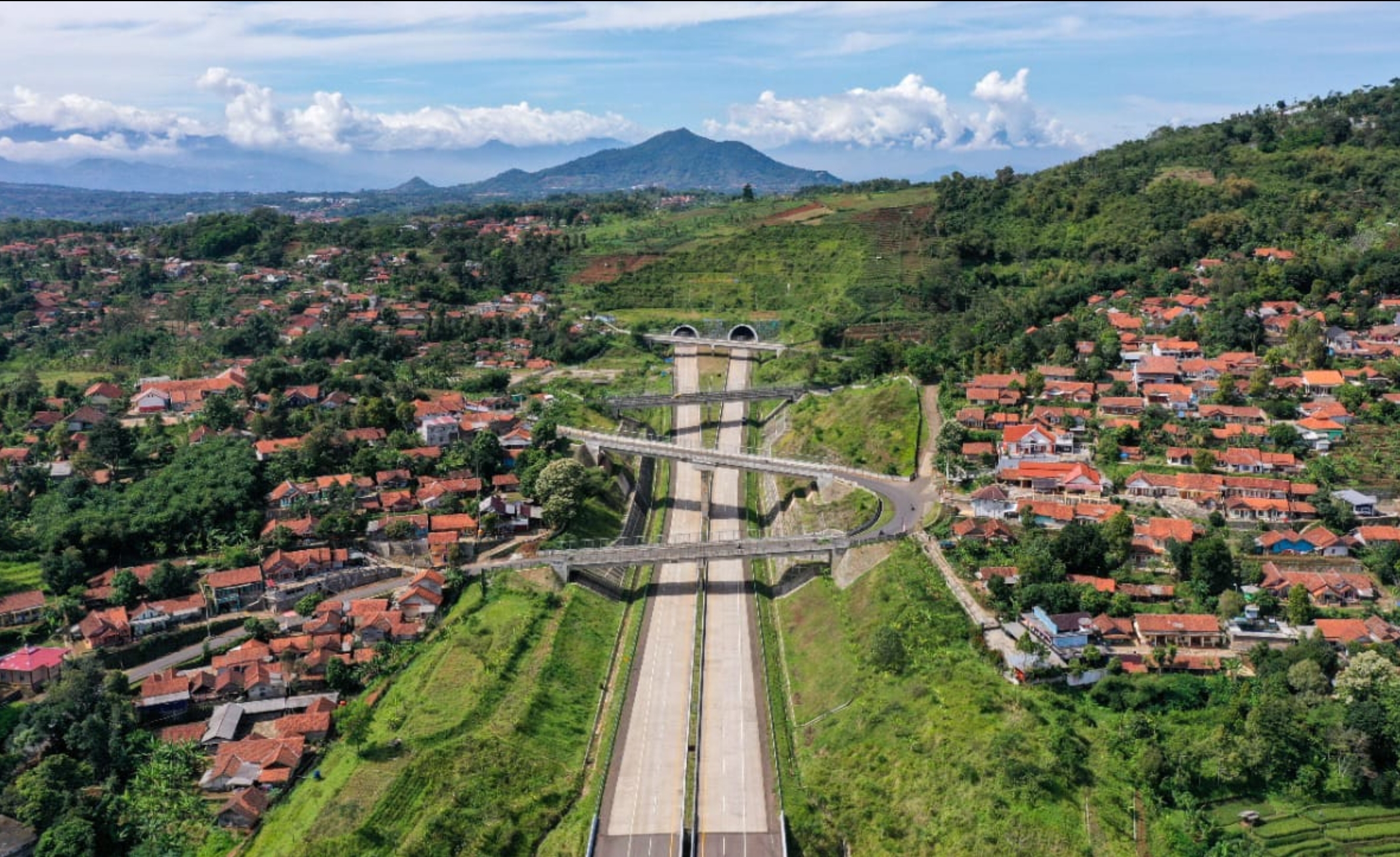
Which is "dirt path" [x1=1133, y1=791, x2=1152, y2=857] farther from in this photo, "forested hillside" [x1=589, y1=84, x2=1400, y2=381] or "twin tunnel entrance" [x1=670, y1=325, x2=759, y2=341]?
"twin tunnel entrance" [x1=670, y1=325, x2=759, y2=341]

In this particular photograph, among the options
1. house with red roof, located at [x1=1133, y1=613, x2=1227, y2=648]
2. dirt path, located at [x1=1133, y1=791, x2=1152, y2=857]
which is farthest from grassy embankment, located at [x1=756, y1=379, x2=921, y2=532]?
dirt path, located at [x1=1133, y1=791, x2=1152, y2=857]

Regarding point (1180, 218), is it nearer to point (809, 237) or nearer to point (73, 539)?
point (809, 237)

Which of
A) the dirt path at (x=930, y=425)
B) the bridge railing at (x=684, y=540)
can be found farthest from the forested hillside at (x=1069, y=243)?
the bridge railing at (x=684, y=540)

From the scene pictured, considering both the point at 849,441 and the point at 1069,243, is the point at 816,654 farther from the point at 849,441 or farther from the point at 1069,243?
the point at 1069,243

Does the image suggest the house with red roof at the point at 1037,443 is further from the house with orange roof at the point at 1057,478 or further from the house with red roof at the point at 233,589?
the house with red roof at the point at 233,589

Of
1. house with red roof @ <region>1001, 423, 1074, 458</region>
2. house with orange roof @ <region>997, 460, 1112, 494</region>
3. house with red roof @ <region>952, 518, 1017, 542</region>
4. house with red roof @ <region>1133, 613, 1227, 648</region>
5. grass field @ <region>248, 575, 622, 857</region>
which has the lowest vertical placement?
grass field @ <region>248, 575, 622, 857</region>

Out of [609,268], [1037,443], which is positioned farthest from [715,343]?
[1037,443]
